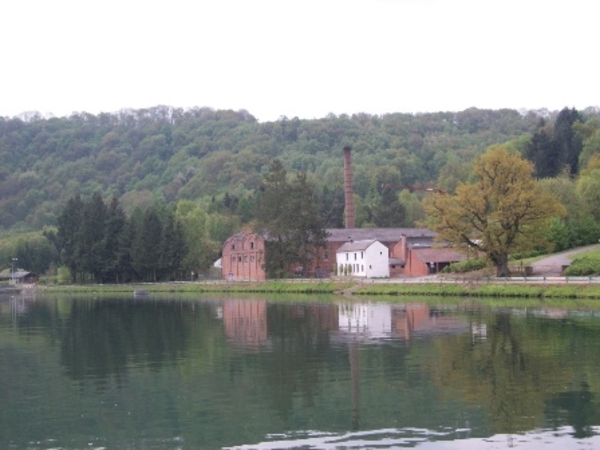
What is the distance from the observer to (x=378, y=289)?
79375 mm

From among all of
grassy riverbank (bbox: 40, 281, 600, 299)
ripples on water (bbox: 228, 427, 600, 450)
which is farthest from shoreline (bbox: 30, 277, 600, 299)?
ripples on water (bbox: 228, 427, 600, 450)

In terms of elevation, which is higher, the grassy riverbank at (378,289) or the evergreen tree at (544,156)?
the evergreen tree at (544,156)

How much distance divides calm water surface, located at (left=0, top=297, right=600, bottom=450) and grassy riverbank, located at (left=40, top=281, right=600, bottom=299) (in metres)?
10.7

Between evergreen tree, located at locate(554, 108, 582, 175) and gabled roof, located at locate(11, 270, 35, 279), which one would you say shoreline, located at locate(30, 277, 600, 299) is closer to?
gabled roof, located at locate(11, 270, 35, 279)

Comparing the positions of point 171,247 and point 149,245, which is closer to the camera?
point 149,245

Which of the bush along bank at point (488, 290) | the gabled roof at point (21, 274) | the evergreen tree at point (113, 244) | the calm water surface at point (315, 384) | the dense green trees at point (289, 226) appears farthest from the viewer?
the gabled roof at point (21, 274)

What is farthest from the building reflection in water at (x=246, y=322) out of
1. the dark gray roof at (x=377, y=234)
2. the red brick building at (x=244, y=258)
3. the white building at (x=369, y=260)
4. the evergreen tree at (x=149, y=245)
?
the evergreen tree at (x=149, y=245)

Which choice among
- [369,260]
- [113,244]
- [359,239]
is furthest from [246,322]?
[113,244]

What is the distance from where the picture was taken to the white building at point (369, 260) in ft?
327

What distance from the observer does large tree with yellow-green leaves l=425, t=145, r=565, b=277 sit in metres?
71.9

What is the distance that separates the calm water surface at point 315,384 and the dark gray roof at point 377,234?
53.6m

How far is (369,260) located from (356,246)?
376 cm

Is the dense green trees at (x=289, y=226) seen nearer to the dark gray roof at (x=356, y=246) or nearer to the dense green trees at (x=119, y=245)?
the dark gray roof at (x=356, y=246)

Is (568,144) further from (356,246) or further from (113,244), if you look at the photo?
(113,244)
